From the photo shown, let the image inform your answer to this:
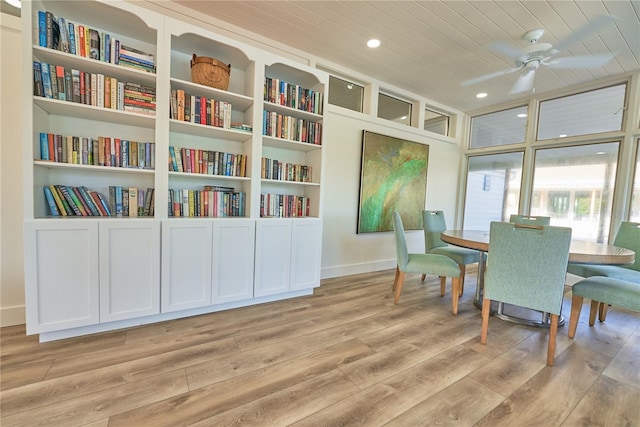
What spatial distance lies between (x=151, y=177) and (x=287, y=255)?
1478mm

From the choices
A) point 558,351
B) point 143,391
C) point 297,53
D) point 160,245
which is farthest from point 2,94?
point 558,351

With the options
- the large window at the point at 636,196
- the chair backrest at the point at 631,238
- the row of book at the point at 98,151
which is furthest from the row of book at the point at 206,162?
the large window at the point at 636,196

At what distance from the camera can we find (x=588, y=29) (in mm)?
2342

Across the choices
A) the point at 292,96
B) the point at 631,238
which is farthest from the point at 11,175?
the point at 631,238

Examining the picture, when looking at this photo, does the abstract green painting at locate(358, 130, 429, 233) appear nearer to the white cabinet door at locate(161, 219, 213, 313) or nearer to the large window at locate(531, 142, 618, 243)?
the large window at locate(531, 142, 618, 243)

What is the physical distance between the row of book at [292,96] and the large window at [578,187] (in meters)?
3.61

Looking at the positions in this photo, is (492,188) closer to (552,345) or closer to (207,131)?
(552,345)

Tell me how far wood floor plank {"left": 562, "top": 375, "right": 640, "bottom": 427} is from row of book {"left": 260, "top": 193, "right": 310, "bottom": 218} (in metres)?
2.50

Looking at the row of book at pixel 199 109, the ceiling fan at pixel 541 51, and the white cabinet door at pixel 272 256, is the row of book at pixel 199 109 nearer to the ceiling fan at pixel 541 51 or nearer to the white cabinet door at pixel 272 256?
the white cabinet door at pixel 272 256

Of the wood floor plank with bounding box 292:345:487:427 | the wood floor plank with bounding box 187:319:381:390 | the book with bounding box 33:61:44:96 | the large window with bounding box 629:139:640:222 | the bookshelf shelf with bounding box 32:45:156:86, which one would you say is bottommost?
the wood floor plank with bounding box 187:319:381:390

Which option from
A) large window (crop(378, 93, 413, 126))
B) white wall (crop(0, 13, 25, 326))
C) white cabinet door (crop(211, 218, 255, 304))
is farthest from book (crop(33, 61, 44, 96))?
large window (crop(378, 93, 413, 126))

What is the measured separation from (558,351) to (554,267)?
0.73 meters

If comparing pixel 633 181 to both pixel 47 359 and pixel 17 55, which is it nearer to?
pixel 47 359

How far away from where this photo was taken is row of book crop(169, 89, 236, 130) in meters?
2.22
